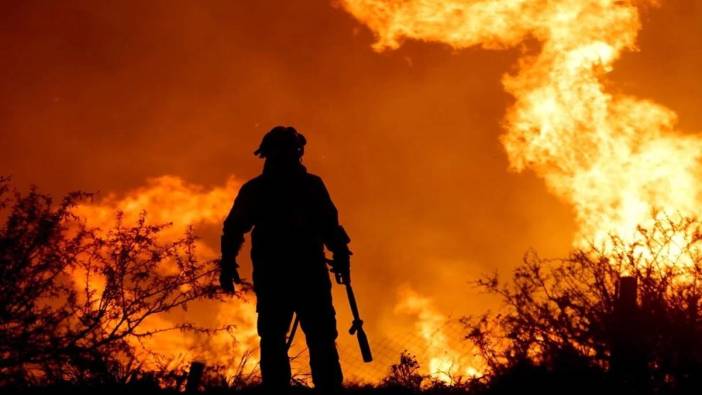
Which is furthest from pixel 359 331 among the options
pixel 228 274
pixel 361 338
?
pixel 228 274

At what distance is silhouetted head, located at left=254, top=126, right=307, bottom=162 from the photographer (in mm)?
4828

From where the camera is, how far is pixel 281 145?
482 centimetres

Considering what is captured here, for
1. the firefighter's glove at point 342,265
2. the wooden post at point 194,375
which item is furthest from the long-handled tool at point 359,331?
the wooden post at point 194,375

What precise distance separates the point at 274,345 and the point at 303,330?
0.87ft

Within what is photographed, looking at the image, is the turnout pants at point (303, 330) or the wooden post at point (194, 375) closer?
the turnout pants at point (303, 330)

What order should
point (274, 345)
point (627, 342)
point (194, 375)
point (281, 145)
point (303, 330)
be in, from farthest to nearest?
point (194, 375), point (627, 342), point (281, 145), point (303, 330), point (274, 345)

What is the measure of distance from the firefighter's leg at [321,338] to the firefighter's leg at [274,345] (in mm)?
162

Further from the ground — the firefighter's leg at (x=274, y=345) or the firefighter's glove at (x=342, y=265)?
the firefighter's glove at (x=342, y=265)

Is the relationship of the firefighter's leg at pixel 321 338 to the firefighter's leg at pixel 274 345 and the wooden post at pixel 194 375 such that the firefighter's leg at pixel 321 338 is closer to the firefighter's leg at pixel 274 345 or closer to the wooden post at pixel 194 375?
the firefighter's leg at pixel 274 345

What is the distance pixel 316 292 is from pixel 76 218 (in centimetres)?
423

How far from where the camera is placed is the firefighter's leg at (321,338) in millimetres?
4352

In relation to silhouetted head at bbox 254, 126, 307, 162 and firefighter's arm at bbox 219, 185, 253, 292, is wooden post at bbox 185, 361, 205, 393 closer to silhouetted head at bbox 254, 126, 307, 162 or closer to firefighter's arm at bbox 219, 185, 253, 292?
firefighter's arm at bbox 219, 185, 253, 292

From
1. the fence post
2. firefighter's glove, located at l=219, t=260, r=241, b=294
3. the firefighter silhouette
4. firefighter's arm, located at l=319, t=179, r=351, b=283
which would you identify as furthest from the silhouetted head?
the fence post

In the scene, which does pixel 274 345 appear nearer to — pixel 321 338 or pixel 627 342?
pixel 321 338
